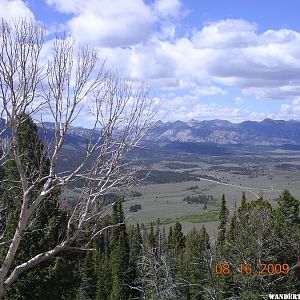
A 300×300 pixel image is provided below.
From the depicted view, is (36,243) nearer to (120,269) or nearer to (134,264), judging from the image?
(120,269)

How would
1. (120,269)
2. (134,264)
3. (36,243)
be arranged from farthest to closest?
(134,264) < (120,269) < (36,243)

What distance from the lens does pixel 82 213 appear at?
9.24 metres

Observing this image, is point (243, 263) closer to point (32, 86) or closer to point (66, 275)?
point (66, 275)

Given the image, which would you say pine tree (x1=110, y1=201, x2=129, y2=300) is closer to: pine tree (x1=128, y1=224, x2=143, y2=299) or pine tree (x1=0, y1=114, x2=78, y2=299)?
pine tree (x1=128, y1=224, x2=143, y2=299)

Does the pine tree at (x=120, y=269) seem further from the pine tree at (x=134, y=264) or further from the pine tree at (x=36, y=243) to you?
the pine tree at (x=36, y=243)

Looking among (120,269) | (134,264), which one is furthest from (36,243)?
(134,264)

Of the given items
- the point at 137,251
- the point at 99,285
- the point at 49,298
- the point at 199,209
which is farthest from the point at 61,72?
the point at 199,209

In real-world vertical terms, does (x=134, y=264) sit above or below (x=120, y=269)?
below

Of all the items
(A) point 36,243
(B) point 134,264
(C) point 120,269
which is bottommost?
(B) point 134,264

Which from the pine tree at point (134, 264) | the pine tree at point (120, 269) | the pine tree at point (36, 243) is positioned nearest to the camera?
the pine tree at point (36, 243)

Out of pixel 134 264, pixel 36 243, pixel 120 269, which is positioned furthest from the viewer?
pixel 134 264

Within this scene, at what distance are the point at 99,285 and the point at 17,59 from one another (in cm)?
3316

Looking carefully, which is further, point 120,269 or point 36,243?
point 120,269

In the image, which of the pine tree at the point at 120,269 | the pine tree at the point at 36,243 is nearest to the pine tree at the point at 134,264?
the pine tree at the point at 120,269
